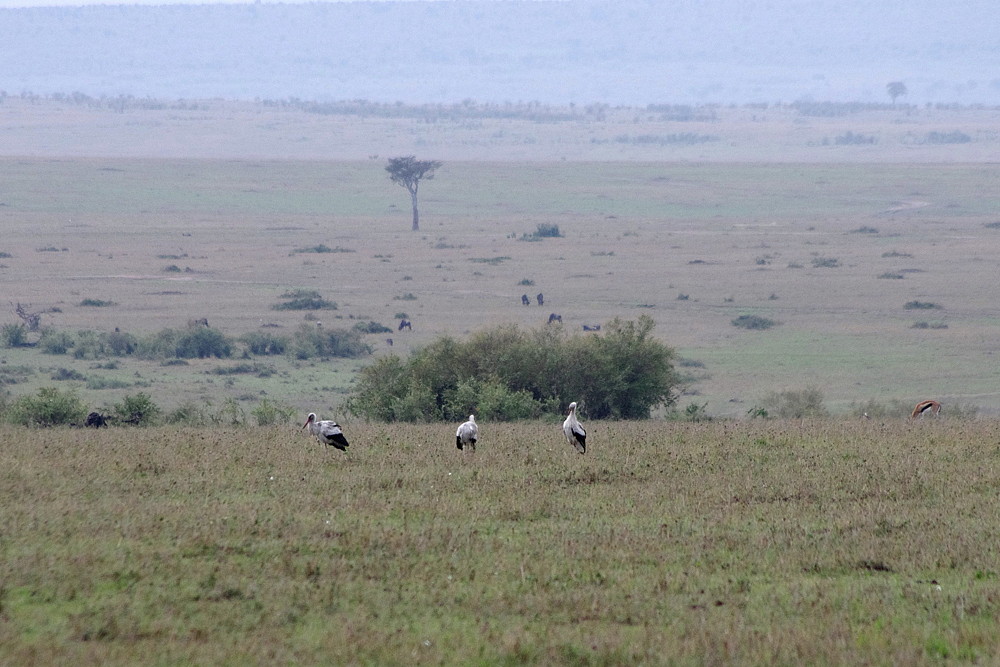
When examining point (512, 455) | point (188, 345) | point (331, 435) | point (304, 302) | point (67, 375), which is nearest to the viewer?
point (331, 435)

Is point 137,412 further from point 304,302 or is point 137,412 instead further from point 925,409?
point 304,302

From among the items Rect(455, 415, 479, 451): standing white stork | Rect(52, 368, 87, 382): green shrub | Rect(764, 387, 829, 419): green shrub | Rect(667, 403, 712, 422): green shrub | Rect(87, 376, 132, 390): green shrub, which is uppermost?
Rect(455, 415, 479, 451): standing white stork

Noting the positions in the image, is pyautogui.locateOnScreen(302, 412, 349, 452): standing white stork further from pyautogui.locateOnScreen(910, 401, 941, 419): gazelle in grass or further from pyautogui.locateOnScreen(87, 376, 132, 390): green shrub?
pyautogui.locateOnScreen(87, 376, 132, 390): green shrub

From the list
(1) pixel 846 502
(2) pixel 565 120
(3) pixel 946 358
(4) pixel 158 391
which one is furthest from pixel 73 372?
(2) pixel 565 120

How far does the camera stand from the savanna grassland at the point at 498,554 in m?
7.79

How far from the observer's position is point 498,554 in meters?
9.96

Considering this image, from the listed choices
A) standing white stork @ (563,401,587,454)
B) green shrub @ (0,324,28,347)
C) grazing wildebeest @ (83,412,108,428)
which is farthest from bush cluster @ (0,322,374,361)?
standing white stork @ (563,401,587,454)

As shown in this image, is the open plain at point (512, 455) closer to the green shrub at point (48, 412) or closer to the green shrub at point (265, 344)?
the green shrub at point (265, 344)

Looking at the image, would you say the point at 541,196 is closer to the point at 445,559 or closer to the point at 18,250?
the point at 18,250

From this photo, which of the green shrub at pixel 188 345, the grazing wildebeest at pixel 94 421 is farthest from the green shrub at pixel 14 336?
the grazing wildebeest at pixel 94 421

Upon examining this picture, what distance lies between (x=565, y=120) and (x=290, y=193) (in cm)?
8448

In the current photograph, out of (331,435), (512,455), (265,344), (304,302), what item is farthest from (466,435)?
(304,302)

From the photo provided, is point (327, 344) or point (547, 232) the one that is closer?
point (327, 344)

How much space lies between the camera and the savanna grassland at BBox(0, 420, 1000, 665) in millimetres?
7789
